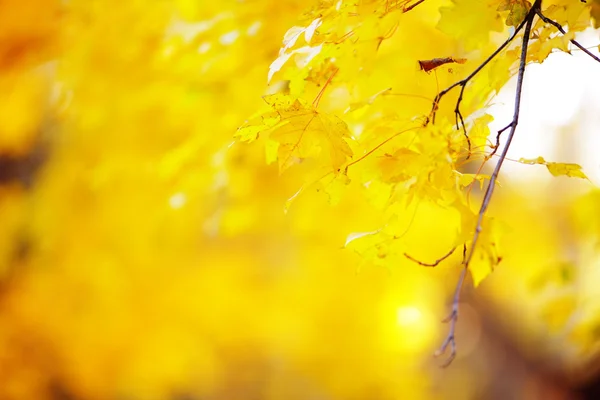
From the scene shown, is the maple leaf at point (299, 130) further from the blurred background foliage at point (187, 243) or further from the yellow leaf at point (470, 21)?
the yellow leaf at point (470, 21)

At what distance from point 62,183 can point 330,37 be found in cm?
259

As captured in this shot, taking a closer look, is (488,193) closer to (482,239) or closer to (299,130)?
(482,239)

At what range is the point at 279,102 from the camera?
103 cm

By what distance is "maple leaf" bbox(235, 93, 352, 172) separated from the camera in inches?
40.4

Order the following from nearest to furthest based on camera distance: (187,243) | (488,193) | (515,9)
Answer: (488,193), (515,9), (187,243)

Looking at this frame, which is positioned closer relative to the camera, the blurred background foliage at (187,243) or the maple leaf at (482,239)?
the maple leaf at (482,239)

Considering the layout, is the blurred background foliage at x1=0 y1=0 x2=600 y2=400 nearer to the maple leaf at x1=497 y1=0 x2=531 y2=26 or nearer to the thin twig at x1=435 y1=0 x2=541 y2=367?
the thin twig at x1=435 y1=0 x2=541 y2=367

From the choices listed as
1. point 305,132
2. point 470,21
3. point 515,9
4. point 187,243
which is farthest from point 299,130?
point 187,243

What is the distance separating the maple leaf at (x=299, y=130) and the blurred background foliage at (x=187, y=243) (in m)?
0.18

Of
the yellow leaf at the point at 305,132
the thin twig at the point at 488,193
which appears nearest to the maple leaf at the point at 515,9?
the thin twig at the point at 488,193

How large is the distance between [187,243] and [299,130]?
3906 millimetres

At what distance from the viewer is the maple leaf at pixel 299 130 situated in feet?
3.37

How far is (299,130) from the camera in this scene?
3.47 ft

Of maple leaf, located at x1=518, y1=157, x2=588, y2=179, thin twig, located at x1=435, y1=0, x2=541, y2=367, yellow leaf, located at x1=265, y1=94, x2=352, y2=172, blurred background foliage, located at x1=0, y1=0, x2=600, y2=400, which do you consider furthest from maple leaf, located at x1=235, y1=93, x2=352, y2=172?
maple leaf, located at x1=518, y1=157, x2=588, y2=179
